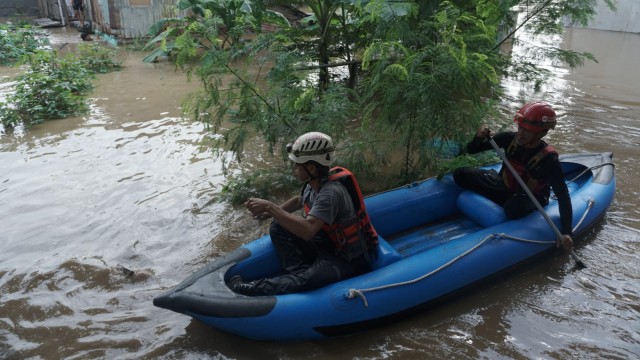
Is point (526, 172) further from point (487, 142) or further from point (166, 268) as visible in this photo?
point (166, 268)

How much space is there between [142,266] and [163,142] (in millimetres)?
3356

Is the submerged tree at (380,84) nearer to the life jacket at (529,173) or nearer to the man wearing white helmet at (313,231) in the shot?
the life jacket at (529,173)

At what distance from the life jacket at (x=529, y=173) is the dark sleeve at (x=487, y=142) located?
13 centimetres

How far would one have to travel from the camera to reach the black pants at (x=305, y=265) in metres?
3.46

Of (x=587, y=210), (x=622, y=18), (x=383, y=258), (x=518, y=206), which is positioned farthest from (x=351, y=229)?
(x=622, y=18)

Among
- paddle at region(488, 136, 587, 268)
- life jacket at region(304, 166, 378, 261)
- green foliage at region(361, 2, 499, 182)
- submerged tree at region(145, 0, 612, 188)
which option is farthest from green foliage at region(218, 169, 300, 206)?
paddle at region(488, 136, 587, 268)

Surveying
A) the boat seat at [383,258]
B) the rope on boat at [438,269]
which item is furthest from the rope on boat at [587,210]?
the boat seat at [383,258]

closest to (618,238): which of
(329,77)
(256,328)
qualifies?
(256,328)

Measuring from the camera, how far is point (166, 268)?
4.45 metres

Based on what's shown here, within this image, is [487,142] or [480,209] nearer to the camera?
[480,209]

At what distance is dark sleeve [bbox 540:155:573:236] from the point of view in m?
3.98

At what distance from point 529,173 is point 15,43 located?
14862 millimetres

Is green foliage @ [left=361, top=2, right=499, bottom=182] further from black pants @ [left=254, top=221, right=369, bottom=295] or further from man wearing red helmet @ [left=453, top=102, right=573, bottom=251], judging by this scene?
black pants @ [left=254, top=221, right=369, bottom=295]

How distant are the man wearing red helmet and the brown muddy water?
64cm
